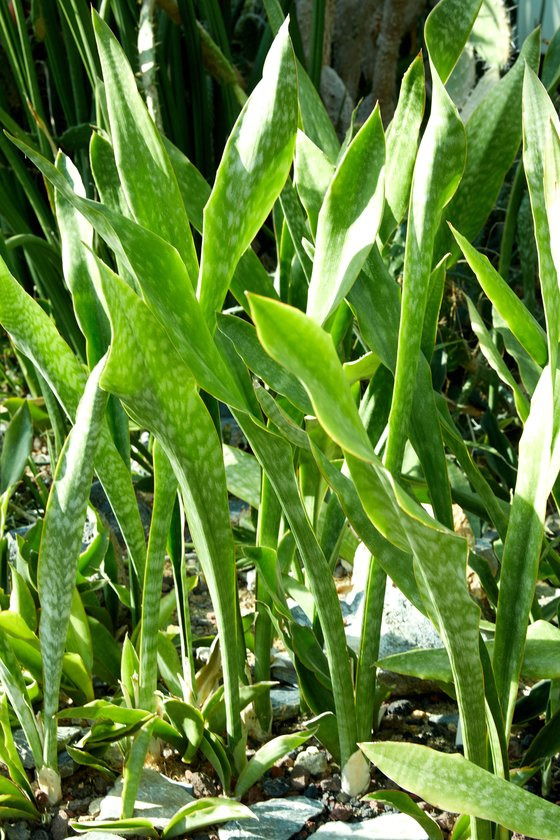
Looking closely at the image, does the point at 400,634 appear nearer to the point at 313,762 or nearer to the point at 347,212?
the point at 313,762

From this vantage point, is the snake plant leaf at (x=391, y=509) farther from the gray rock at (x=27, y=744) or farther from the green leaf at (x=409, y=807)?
the gray rock at (x=27, y=744)

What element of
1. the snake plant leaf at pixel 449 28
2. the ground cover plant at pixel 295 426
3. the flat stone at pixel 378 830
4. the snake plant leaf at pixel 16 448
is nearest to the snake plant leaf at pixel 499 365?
the ground cover plant at pixel 295 426

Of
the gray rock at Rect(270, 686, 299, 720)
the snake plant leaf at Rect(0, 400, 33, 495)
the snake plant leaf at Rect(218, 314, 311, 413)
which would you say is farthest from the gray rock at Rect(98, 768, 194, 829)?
the snake plant leaf at Rect(0, 400, 33, 495)

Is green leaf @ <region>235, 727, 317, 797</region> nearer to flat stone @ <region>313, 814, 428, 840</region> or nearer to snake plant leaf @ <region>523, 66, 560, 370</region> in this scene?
flat stone @ <region>313, 814, 428, 840</region>

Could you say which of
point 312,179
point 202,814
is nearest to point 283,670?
point 202,814

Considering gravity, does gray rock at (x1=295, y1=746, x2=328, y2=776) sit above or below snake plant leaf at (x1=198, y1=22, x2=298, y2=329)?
below

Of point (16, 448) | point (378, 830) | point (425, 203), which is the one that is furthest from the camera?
point (16, 448)

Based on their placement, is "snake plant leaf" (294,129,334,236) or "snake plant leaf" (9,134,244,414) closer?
"snake plant leaf" (9,134,244,414)
